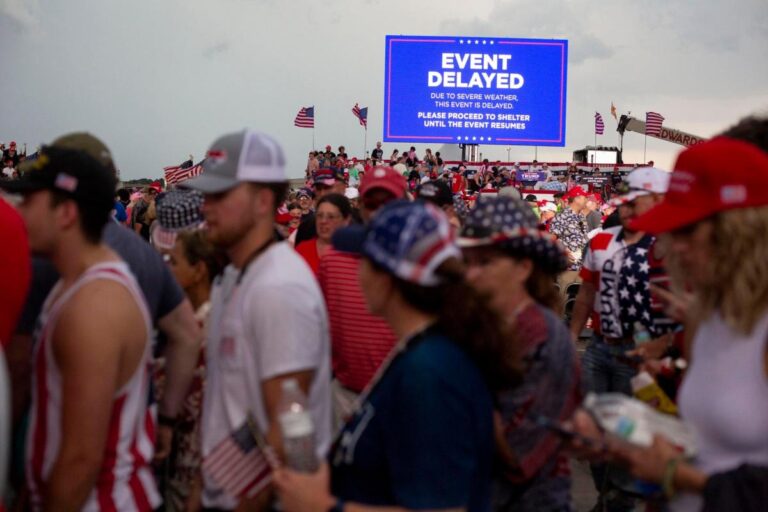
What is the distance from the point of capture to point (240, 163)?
2895 mm

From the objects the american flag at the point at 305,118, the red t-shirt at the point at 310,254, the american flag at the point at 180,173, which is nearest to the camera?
the red t-shirt at the point at 310,254

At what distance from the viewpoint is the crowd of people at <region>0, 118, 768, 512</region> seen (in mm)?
2107

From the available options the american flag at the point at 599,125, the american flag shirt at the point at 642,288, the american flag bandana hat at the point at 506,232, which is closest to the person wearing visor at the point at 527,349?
A: the american flag bandana hat at the point at 506,232

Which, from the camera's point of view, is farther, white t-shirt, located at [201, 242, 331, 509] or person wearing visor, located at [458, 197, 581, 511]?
person wearing visor, located at [458, 197, 581, 511]

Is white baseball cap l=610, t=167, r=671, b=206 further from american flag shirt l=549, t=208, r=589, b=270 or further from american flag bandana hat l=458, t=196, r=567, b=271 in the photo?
american flag shirt l=549, t=208, r=589, b=270

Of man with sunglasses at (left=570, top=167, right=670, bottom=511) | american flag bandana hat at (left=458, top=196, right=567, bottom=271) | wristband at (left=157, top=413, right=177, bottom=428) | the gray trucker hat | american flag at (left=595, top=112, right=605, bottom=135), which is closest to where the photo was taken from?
the gray trucker hat

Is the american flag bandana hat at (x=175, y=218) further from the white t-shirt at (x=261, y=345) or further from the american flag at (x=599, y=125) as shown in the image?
the american flag at (x=599, y=125)

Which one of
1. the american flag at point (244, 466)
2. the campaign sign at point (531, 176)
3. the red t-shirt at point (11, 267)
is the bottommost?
the american flag at point (244, 466)

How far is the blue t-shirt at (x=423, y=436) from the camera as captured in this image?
76.9 inches

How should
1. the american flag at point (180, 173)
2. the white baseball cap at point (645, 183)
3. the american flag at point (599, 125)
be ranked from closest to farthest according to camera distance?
the white baseball cap at point (645, 183) → the american flag at point (180, 173) → the american flag at point (599, 125)

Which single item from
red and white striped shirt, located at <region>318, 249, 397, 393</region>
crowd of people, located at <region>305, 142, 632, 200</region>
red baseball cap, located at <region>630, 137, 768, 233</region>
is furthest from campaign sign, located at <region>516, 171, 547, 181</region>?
red baseball cap, located at <region>630, 137, 768, 233</region>

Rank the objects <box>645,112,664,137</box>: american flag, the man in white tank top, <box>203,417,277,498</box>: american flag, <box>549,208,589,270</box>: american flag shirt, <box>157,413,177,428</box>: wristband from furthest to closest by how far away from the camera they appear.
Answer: <box>645,112,664,137</box>: american flag, <box>549,208,589,270</box>: american flag shirt, <box>157,413,177,428</box>: wristband, <box>203,417,277,498</box>: american flag, the man in white tank top

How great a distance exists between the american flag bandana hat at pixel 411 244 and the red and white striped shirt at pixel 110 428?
988 millimetres

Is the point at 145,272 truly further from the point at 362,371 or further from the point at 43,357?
the point at 362,371
